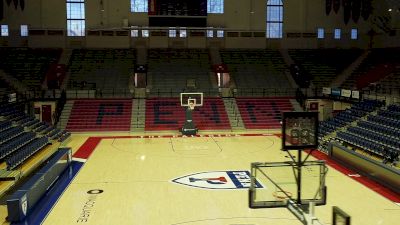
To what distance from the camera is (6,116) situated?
74.8 ft

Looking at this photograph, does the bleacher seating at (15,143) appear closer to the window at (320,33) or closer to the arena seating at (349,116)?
the arena seating at (349,116)

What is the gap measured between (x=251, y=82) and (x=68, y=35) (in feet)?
54.5

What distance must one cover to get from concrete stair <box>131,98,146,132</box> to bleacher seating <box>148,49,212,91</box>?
2.52 meters

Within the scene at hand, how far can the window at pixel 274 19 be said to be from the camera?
39000 mm

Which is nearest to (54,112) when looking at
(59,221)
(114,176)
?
(114,176)

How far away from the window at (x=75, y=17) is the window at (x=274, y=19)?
1662 cm

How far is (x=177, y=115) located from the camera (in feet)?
96.5

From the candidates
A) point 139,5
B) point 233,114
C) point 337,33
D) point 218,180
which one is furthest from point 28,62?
point 337,33

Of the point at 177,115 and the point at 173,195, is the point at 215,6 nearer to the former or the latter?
the point at 177,115

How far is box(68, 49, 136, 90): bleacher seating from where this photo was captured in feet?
108

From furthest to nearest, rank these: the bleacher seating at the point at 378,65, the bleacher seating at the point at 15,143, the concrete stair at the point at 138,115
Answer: the bleacher seating at the point at 378,65, the concrete stair at the point at 138,115, the bleacher seating at the point at 15,143

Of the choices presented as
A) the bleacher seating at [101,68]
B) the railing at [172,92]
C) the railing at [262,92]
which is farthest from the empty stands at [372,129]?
the bleacher seating at [101,68]

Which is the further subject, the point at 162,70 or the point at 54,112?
the point at 162,70

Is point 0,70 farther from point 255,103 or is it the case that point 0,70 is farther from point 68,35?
point 255,103
